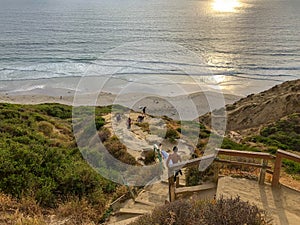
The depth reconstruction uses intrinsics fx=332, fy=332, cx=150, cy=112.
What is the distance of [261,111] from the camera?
1030 inches

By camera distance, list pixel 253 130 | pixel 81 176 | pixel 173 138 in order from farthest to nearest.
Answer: pixel 253 130
pixel 173 138
pixel 81 176

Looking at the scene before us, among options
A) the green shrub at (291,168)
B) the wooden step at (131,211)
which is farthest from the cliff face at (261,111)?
the wooden step at (131,211)

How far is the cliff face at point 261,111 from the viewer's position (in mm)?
24875

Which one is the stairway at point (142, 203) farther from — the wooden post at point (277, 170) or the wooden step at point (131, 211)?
the wooden post at point (277, 170)

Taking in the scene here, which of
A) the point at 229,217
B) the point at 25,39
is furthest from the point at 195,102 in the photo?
the point at 25,39

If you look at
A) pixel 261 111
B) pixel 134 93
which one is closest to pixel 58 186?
pixel 261 111

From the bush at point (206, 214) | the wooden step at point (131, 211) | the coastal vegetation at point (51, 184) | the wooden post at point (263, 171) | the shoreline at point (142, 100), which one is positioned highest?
the bush at point (206, 214)

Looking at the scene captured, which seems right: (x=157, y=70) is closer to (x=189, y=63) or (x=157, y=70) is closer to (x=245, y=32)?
(x=189, y=63)

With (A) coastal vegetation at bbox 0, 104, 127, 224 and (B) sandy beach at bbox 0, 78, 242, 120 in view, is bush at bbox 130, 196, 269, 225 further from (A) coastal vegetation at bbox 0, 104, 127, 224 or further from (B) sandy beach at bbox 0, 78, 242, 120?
(B) sandy beach at bbox 0, 78, 242, 120

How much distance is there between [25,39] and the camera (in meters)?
61.4

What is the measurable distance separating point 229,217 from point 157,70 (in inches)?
1468

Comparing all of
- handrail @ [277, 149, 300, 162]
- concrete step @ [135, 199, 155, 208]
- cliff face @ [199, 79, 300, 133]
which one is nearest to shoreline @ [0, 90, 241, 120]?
cliff face @ [199, 79, 300, 133]

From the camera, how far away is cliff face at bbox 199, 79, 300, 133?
24.9 m

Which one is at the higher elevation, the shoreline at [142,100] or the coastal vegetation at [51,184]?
the coastal vegetation at [51,184]
